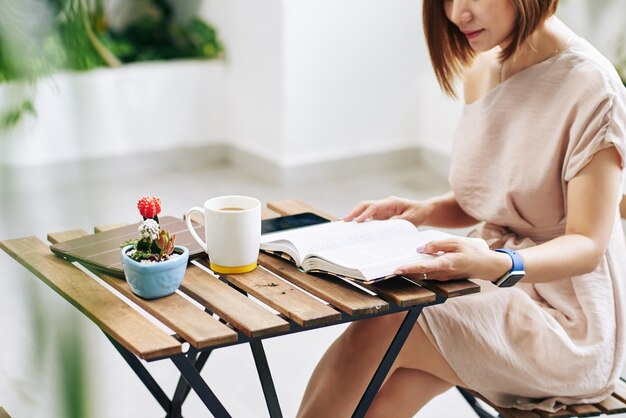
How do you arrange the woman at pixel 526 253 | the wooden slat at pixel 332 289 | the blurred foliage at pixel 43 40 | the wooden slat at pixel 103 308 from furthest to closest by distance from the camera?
the woman at pixel 526 253, the wooden slat at pixel 332 289, the wooden slat at pixel 103 308, the blurred foliage at pixel 43 40

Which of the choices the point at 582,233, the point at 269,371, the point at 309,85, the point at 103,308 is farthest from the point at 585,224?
the point at 309,85

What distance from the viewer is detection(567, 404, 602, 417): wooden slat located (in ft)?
5.00

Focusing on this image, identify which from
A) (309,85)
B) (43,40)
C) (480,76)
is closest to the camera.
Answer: (43,40)

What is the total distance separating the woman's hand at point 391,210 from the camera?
1.71m

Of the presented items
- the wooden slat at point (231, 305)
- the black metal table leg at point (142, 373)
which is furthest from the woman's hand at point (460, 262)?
the black metal table leg at point (142, 373)

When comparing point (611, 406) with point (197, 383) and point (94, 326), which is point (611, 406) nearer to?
point (197, 383)

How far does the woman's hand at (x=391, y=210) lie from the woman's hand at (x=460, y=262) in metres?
0.28

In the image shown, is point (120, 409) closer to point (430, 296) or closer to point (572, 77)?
point (430, 296)

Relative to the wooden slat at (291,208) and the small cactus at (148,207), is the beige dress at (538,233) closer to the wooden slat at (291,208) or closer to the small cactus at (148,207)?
the wooden slat at (291,208)

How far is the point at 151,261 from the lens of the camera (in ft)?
4.48

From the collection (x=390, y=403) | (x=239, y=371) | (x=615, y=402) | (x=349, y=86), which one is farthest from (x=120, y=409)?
(x=349, y=86)

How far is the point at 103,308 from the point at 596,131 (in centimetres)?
90

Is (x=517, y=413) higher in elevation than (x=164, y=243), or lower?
lower

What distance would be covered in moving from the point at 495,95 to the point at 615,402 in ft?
2.09
